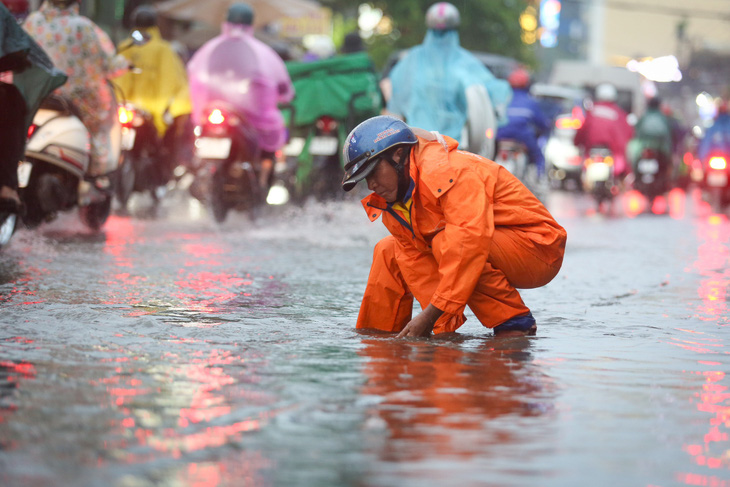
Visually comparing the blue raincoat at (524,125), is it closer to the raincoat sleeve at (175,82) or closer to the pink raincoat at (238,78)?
the raincoat sleeve at (175,82)

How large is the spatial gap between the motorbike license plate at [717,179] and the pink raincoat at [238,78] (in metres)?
9.61

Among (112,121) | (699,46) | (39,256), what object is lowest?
(39,256)

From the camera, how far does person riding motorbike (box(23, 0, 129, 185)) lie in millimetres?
10758

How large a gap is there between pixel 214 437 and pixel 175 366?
120 centimetres

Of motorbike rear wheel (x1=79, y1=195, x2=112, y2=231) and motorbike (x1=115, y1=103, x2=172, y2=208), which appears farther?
motorbike (x1=115, y1=103, x2=172, y2=208)

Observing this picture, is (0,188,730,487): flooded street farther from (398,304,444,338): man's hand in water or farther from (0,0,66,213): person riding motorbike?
(0,0,66,213): person riding motorbike

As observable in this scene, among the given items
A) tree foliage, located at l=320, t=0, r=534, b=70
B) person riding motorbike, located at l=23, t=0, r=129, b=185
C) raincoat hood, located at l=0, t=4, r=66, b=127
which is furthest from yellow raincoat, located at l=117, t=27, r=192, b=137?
tree foliage, located at l=320, t=0, r=534, b=70

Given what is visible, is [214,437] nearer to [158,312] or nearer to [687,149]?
[158,312]

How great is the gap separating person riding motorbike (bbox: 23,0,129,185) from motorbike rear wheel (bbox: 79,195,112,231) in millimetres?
710

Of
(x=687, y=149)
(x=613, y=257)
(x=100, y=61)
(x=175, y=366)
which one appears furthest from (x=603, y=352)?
(x=687, y=149)

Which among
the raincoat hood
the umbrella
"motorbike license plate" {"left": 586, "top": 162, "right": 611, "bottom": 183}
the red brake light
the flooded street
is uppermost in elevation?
the umbrella

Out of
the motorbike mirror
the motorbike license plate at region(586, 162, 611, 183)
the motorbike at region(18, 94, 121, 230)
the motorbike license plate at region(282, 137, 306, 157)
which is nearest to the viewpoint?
the motorbike at region(18, 94, 121, 230)

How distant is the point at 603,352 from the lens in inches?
224

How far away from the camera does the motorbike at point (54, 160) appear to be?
32.7 feet
